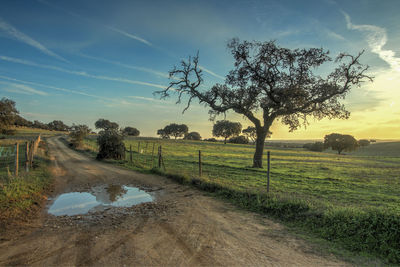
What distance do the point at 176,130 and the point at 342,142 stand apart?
278 ft

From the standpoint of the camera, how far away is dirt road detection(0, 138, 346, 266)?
4531 millimetres

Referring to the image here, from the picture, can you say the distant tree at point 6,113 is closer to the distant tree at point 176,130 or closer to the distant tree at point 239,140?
the distant tree at point 239,140

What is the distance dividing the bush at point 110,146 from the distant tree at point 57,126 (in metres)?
140

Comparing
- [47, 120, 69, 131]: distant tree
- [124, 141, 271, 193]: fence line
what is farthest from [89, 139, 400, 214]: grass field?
[47, 120, 69, 131]: distant tree

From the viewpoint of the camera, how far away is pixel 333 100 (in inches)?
854

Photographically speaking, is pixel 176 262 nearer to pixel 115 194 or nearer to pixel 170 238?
pixel 170 238

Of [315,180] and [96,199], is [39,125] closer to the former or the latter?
[96,199]

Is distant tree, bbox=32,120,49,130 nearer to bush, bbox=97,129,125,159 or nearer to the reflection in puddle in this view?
bush, bbox=97,129,125,159

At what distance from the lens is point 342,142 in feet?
247

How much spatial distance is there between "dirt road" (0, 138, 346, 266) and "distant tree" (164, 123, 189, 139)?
122m

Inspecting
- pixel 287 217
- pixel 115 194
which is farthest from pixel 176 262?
pixel 115 194

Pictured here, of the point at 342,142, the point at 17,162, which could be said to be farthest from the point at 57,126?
the point at 342,142

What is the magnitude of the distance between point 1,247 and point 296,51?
76.3ft

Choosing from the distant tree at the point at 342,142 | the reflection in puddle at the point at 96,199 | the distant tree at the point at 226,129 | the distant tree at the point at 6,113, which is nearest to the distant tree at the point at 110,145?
the reflection in puddle at the point at 96,199
